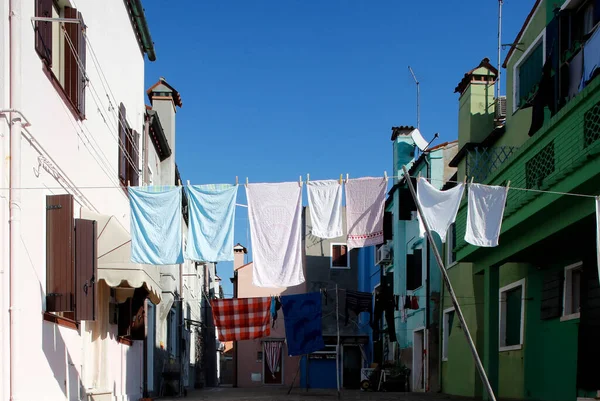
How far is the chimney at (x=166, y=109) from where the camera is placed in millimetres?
25734

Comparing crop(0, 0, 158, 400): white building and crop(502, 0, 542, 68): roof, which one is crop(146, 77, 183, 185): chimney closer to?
crop(0, 0, 158, 400): white building

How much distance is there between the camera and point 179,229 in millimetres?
11914

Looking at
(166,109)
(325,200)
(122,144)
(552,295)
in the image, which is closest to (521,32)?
(552,295)

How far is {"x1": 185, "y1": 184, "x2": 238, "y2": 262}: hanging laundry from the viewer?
12.0 m

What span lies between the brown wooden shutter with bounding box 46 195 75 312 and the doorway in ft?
60.7

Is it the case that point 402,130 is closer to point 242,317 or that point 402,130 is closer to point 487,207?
point 242,317

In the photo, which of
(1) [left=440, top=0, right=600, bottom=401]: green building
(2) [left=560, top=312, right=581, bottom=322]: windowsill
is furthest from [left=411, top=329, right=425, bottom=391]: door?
(2) [left=560, top=312, right=581, bottom=322]: windowsill

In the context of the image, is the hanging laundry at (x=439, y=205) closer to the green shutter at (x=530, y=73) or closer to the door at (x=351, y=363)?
the green shutter at (x=530, y=73)

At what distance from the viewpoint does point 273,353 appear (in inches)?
1578

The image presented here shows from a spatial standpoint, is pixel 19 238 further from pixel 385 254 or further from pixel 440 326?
pixel 385 254

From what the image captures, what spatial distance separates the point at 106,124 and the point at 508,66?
408 inches

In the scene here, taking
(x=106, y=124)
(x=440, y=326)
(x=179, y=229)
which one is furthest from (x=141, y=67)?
(x=440, y=326)

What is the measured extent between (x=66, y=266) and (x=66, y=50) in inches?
140

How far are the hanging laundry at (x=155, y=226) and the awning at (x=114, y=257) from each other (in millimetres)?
475
